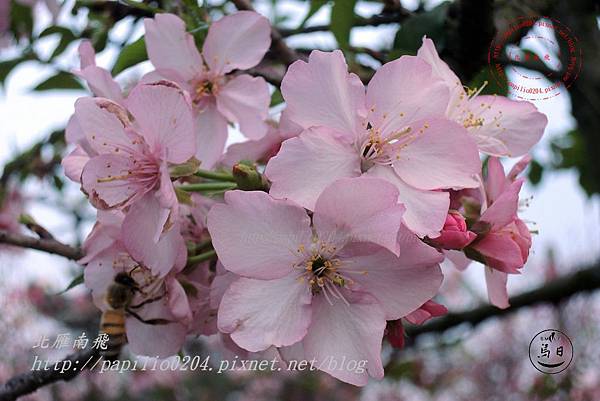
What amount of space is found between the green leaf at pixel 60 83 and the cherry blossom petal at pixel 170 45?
519 mm

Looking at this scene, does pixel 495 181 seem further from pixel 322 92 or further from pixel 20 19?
pixel 20 19

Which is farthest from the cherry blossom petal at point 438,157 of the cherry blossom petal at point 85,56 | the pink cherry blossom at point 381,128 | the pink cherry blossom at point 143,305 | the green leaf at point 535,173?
the green leaf at point 535,173

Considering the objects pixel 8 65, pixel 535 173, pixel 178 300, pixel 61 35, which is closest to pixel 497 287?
pixel 178 300

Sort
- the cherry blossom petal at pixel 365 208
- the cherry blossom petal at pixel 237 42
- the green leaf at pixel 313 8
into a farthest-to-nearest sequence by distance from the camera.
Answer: the green leaf at pixel 313 8 → the cherry blossom petal at pixel 237 42 → the cherry blossom petal at pixel 365 208

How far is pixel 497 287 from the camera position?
0.87 metres

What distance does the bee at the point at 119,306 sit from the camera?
2.98 feet

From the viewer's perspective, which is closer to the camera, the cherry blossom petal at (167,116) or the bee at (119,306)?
the cherry blossom petal at (167,116)

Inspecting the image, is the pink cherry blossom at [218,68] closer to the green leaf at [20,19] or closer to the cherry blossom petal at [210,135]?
the cherry blossom petal at [210,135]

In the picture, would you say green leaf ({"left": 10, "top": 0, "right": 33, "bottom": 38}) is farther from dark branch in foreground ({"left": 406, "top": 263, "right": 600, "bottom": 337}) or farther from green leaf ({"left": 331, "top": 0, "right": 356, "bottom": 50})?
dark branch in foreground ({"left": 406, "top": 263, "right": 600, "bottom": 337})

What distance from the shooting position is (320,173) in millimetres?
731

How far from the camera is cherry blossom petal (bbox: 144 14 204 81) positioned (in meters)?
0.96

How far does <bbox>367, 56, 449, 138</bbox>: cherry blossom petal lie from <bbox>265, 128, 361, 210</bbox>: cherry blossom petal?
0.07 meters

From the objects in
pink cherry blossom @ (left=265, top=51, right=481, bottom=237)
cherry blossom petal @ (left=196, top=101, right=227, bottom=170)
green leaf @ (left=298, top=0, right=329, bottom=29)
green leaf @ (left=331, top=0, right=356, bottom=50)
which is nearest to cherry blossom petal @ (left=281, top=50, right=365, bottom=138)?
pink cherry blossom @ (left=265, top=51, right=481, bottom=237)

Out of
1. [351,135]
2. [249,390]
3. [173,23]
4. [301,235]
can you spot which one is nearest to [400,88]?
[351,135]
